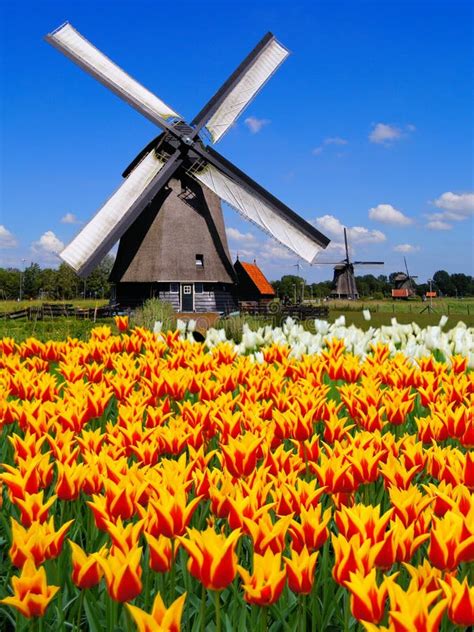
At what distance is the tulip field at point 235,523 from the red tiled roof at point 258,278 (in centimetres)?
4100

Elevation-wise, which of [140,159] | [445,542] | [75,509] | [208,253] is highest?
[140,159]

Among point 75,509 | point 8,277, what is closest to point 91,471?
point 75,509

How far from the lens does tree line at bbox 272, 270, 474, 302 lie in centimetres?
13488

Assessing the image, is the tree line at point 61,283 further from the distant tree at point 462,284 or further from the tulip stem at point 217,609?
the tulip stem at point 217,609

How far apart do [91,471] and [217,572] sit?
0.95 metres

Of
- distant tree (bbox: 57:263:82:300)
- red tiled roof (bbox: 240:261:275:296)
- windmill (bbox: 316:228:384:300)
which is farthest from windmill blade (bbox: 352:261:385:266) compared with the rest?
distant tree (bbox: 57:263:82:300)

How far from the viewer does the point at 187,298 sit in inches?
1115

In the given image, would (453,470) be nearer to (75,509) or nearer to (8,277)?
(75,509)

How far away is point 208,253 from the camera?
28125 mm

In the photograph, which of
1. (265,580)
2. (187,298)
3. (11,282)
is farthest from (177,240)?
(11,282)

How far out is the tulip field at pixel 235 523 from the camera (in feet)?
6.00

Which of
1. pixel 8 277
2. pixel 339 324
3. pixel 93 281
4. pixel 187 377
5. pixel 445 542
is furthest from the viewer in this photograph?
pixel 8 277

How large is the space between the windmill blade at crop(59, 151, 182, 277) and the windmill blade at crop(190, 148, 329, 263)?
1.96 metres

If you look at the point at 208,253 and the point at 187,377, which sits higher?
the point at 208,253
